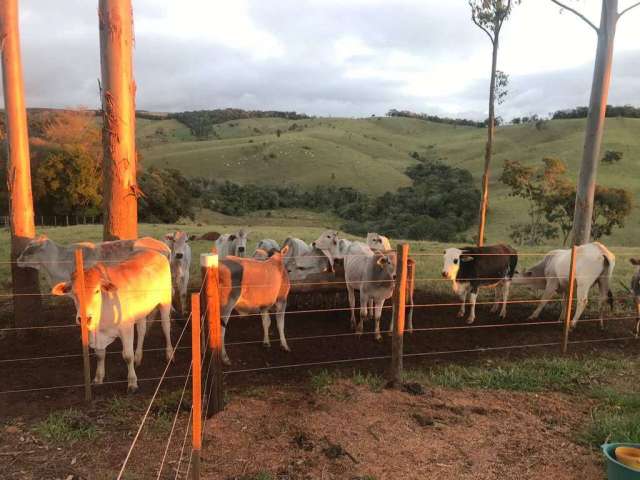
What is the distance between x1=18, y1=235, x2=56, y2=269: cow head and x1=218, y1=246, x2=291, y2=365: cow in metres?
2.95

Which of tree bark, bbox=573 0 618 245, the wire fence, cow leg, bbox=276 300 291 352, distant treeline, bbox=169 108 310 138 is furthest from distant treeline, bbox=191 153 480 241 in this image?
distant treeline, bbox=169 108 310 138

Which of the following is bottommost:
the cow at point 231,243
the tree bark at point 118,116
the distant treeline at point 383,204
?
the distant treeline at point 383,204

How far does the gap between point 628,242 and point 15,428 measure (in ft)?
128

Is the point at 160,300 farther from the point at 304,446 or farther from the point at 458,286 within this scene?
the point at 458,286

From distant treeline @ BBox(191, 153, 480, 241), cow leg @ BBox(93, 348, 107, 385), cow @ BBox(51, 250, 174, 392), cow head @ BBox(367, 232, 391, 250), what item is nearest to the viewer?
cow @ BBox(51, 250, 174, 392)

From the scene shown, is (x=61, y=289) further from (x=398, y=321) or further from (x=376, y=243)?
(x=376, y=243)

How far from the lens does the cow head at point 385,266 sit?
Result: 342 inches

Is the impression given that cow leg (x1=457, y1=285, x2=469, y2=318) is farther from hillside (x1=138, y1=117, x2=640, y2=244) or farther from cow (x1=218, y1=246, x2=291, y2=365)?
hillside (x1=138, y1=117, x2=640, y2=244)

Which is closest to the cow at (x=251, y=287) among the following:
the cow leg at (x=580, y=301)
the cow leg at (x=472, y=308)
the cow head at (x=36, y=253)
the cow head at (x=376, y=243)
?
the cow head at (x=36, y=253)

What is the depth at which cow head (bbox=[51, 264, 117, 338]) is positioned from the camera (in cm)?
600

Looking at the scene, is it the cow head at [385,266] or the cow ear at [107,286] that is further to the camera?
the cow head at [385,266]

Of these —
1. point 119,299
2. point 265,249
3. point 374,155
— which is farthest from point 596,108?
point 374,155

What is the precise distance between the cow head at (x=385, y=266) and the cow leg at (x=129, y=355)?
167 inches

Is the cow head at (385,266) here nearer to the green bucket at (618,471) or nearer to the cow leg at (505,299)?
the cow leg at (505,299)
